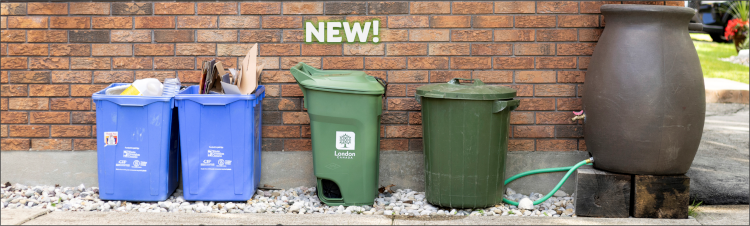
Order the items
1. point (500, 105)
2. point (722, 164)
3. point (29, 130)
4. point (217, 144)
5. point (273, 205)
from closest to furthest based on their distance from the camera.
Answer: point (500, 105) < point (217, 144) < point (273, 205) < point (29, 130) < point (722, 164)

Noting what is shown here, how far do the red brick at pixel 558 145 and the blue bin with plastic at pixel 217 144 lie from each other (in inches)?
88.2

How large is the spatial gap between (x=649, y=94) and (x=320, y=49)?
2348mm

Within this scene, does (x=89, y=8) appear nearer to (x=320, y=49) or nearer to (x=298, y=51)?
(x=298, y=51)

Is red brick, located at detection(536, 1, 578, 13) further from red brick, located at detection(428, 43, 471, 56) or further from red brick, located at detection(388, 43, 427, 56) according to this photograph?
red brick, located at detection(388, 43, 427, 56)

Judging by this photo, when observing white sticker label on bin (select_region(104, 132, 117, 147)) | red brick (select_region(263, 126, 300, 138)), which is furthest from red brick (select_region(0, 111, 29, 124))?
red brick (select_region(263, 126, 300, 138))

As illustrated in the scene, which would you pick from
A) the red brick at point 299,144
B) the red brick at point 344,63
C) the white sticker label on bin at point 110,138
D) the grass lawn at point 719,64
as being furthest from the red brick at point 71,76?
the grass lawn at point 719,64

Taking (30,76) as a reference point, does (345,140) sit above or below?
below

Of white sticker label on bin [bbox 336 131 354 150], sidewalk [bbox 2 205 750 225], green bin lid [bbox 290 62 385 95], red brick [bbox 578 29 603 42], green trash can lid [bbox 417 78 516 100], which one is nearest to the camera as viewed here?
sidewalk [bbox 2 205 750 225]

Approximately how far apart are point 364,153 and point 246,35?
1.35m

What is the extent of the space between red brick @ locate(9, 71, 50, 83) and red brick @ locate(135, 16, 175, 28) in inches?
33.5

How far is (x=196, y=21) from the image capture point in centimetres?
444

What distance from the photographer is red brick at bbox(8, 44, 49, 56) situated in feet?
14.8

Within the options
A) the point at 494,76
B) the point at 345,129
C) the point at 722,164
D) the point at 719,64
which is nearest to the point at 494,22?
the point at 494,76

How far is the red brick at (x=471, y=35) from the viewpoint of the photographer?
173 inches
